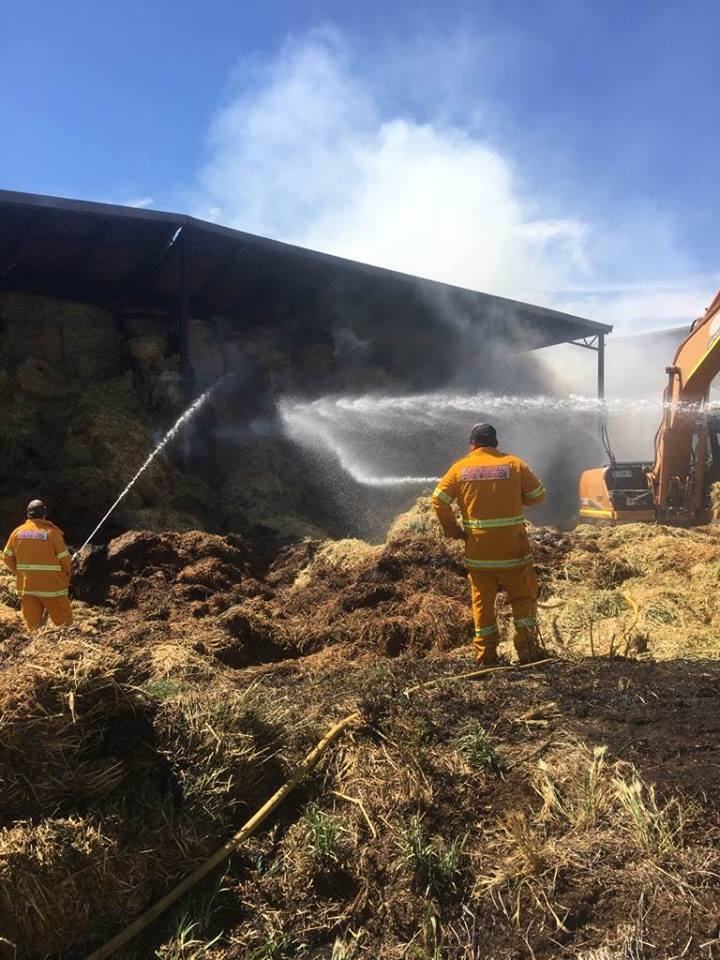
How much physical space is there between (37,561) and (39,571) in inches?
4.0

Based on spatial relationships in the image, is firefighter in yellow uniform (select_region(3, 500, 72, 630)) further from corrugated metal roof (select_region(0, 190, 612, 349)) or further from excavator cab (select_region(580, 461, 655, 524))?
excavator cab (select_region(580, 461, 655, 524))

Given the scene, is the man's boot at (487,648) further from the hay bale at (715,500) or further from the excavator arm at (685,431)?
the excavator arm at (685,431)

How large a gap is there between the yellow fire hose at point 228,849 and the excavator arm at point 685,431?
29.7ft

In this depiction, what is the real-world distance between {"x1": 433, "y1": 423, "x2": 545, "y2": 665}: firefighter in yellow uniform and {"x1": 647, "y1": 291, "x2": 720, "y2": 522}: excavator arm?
259 inches

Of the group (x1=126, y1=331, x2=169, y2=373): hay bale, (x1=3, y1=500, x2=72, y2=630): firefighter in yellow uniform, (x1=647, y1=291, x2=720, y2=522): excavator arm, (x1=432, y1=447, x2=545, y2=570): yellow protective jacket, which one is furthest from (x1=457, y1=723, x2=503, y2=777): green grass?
(x1=126, y1=331, x2=169, y2=373): hay bale

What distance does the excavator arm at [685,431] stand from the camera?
10.8m

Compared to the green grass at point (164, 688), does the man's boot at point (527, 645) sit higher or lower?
lower

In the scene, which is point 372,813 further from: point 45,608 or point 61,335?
point 61,335

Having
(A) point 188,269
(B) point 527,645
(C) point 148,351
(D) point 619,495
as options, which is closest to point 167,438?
(C) point 148,351

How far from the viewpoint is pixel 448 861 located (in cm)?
278

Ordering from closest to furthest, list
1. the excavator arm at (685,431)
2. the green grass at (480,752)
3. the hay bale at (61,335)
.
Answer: the green grass at (480,752), the excavator arm at (685,431), the hay bale at (61,335)

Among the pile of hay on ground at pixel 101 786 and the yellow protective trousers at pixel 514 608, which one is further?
the yellow protective trousers at pixel 514 608

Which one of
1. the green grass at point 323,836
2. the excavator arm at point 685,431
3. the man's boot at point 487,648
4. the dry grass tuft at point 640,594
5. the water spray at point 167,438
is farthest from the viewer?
the water spray at point 167,438

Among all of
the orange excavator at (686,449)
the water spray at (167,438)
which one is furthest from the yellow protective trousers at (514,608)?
the orange excavator at (686,449)
